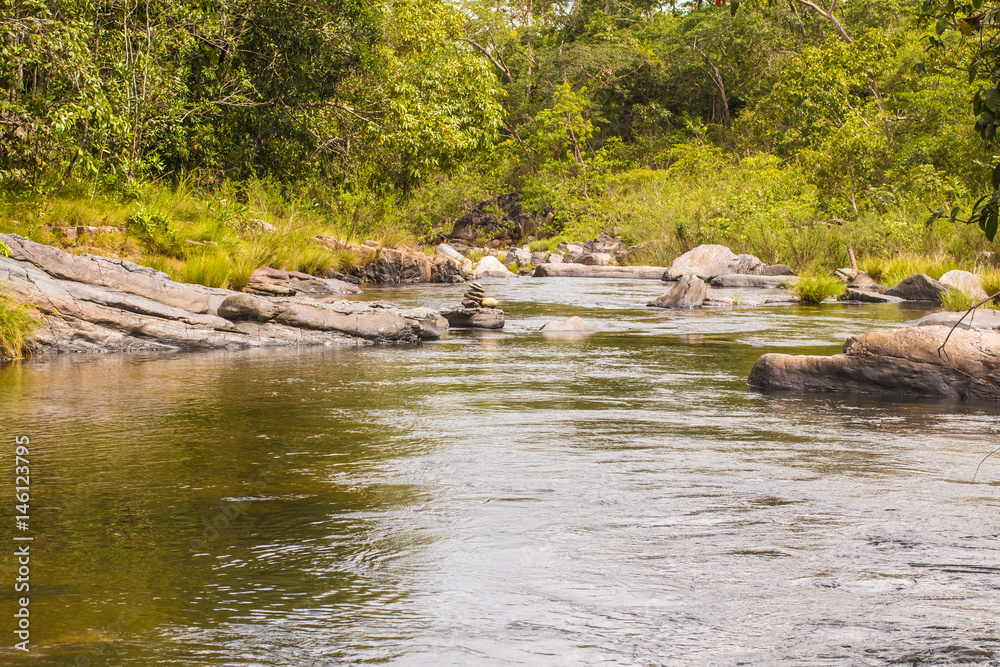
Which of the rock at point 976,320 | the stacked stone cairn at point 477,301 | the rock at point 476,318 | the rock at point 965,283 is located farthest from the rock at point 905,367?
the rock at point 965,283

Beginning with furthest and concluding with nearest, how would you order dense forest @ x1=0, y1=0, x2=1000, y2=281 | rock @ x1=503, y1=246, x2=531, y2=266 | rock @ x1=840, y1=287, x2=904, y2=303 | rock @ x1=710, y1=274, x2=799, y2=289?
rock @ x1=503, y1=246, x2=531, y2=266, rock @ x1=710, y1=274, x2=799, y2=289, rock @ x1=840, y1=287, x2=904, y2=303, dense forest @ x1=0, y1=0, x2=1000, y2=281

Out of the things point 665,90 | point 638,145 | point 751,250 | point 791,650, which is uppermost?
point 665,90

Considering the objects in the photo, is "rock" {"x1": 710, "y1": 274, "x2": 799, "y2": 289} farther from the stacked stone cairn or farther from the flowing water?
the flowing water

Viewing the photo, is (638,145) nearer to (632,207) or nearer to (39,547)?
(632,207)

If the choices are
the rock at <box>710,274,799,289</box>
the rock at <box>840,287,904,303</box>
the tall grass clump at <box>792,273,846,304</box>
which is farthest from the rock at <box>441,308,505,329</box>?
the rock at <box>710,274,799,289</box>

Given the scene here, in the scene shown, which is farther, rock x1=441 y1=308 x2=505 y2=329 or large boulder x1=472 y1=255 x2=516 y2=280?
large boulder x1=472 y1=255 x2=516 y2=280

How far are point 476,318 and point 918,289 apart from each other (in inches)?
364

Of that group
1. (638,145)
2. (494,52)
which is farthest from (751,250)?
(494,52)

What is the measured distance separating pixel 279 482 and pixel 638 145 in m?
38.9

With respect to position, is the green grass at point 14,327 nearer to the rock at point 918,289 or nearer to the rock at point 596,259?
the rock at point 918,289

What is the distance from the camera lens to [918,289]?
643 inches

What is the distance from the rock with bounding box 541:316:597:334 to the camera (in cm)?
1147

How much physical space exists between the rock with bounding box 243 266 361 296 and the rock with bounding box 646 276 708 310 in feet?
18.7

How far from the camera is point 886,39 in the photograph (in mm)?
26016
